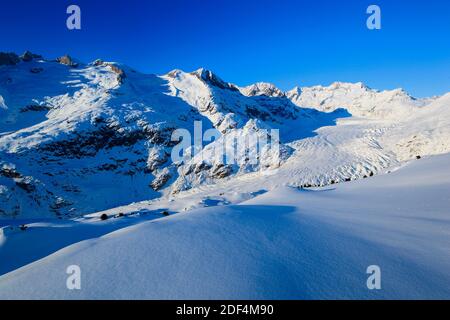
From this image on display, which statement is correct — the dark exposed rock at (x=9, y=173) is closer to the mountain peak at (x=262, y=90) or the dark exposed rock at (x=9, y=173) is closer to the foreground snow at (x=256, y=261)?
the foreground snow at (x=256, y=261)

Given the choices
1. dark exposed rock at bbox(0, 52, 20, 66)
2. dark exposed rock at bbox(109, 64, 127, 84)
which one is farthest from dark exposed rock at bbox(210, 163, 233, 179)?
dark exposed rock at bbox(0, 52, 20, 66)

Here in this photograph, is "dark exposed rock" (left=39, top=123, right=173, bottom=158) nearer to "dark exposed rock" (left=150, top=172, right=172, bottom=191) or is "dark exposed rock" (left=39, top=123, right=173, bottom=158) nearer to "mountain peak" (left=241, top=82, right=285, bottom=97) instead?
"dark exposed rock" (left=150, top=172, right=172, bottom=191)

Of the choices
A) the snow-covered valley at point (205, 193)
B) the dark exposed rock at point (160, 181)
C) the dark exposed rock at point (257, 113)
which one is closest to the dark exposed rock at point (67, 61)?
the snow-covered valley at point (205, 193)

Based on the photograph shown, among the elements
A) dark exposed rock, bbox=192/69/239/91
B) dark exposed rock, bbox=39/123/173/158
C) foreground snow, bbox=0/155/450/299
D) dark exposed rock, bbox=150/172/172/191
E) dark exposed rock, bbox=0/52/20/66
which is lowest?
dark exposed rock, bbox=150/172/172/191

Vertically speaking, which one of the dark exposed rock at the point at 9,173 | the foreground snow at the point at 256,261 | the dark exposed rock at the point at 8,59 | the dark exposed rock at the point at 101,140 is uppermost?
the dark exposed rock at the point at 8,59

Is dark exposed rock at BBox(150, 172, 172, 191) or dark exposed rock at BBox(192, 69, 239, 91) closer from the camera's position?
dark exposed rock at BBox(150, 172, 172, 191)

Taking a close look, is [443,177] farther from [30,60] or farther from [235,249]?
[30,60]

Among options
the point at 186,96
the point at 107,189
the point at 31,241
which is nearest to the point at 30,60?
the point at 186,96
